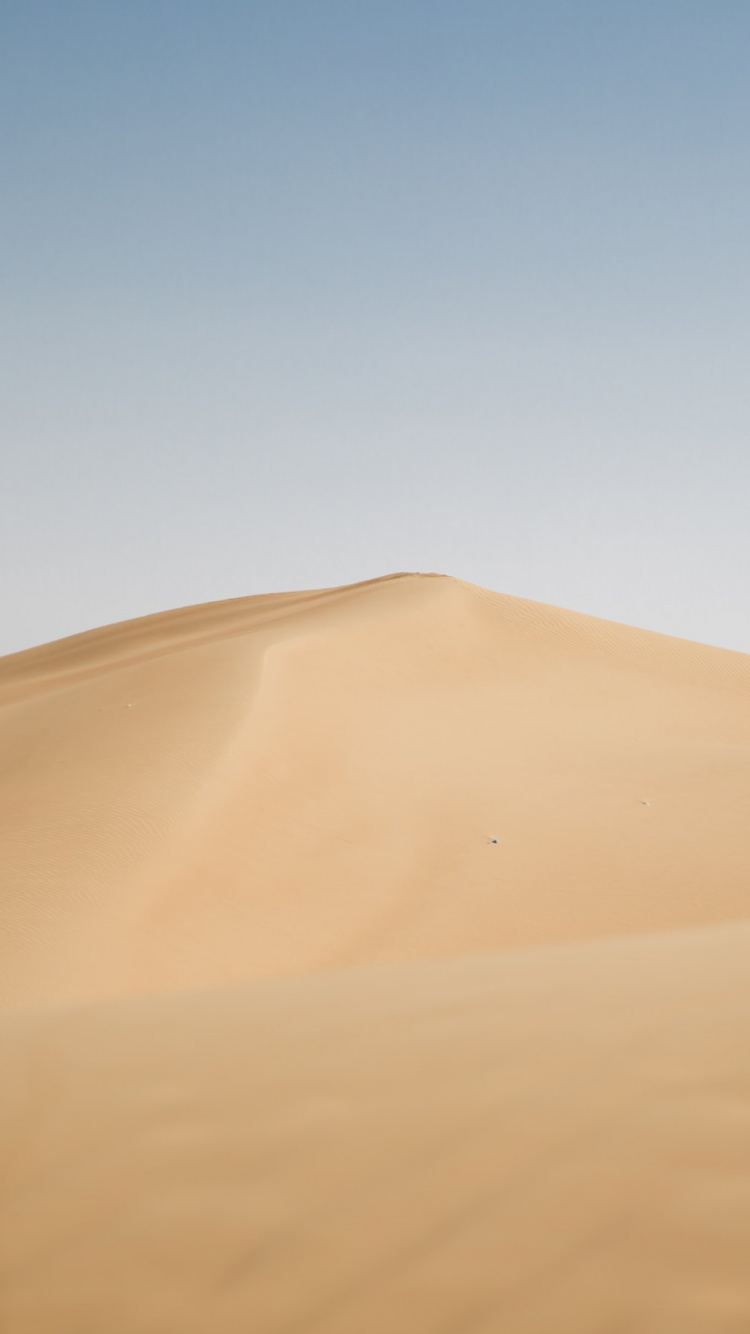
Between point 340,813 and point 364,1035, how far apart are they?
24.5 feet

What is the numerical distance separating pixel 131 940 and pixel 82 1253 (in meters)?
6.27

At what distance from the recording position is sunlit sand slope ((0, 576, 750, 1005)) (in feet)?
27.1

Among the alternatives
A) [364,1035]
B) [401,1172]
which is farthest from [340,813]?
[401,1172]

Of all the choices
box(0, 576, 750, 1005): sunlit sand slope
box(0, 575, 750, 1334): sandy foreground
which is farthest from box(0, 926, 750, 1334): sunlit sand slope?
box(0, 576, 750, 1005): sunlit sand slope

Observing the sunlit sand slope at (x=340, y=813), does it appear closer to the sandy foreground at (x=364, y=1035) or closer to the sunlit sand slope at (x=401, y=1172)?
the sandy foreground at (x=364, y=1035)

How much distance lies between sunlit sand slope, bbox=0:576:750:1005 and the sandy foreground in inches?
1.7

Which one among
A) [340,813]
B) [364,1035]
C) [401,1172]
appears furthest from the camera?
[340,813]

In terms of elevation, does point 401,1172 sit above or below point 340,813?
above

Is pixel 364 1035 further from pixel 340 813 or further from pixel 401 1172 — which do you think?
pixel 340 813

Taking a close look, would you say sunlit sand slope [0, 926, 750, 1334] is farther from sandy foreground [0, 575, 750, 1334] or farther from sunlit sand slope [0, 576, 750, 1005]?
sunlit sand slope [0, 576, 750, 1005]

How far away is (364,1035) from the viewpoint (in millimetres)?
3369

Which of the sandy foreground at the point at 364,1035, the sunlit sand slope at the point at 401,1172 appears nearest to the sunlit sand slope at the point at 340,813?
the sandy foreground at the point at 364,1035

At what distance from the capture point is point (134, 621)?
94.1 ft

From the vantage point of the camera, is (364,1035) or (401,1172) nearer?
(401,1172)
